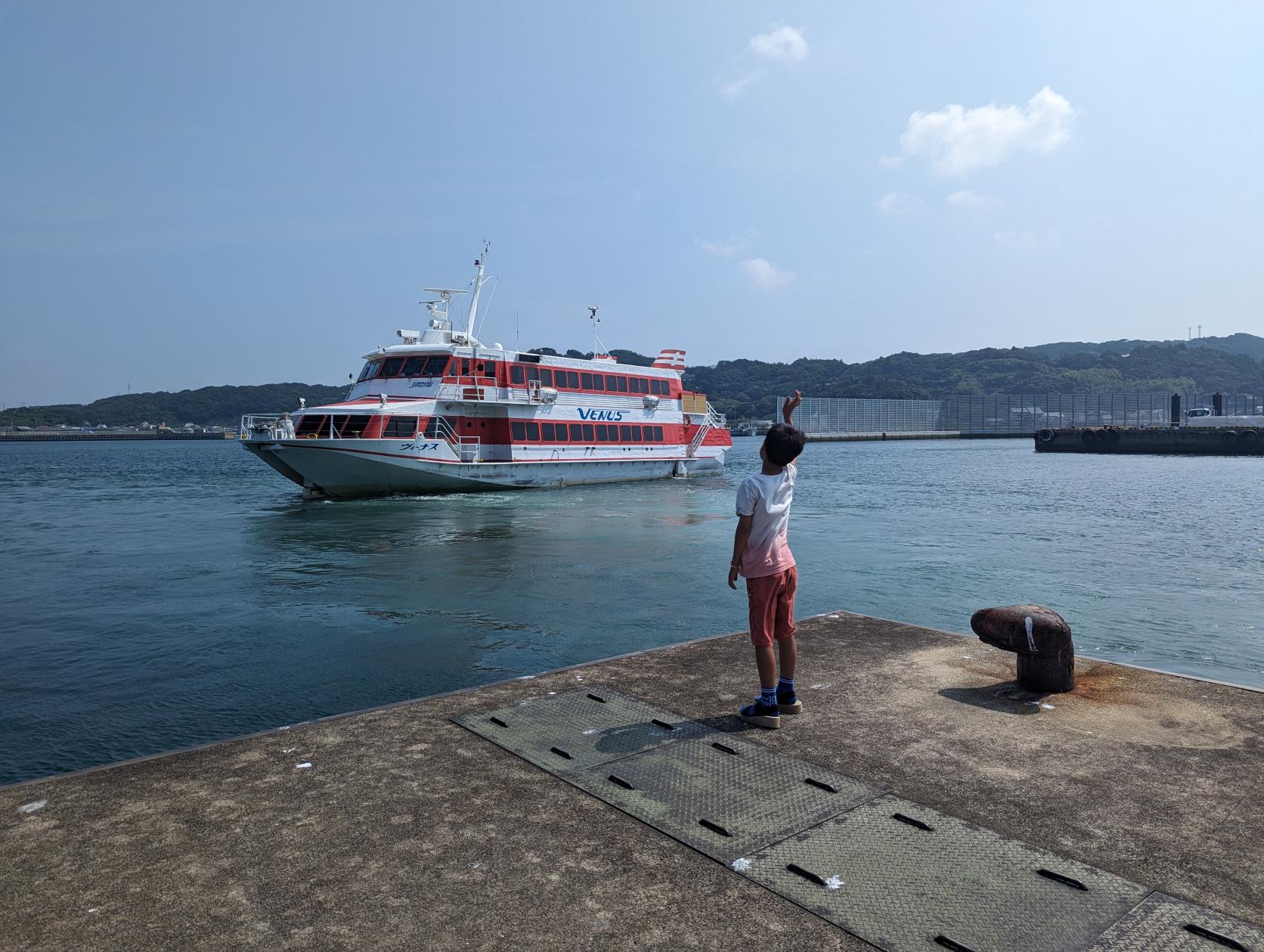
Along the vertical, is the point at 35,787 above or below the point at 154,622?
above

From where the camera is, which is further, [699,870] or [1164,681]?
[1164,681]

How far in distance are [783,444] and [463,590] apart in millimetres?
9745

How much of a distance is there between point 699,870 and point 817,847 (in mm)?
541

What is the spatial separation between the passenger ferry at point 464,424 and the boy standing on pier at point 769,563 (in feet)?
77.2

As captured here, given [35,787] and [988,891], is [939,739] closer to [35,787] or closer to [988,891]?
[988,891]

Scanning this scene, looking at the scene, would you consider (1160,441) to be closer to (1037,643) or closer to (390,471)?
(390,471)

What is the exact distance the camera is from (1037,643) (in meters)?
5.42

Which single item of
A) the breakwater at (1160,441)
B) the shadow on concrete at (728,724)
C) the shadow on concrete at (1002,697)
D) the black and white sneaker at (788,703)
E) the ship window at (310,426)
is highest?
the ship window at (310,426)

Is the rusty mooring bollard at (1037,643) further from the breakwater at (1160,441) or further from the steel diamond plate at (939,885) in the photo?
the breakwater at (1160,441)

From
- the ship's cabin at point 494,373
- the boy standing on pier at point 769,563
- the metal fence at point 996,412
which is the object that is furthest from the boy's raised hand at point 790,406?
the metal fence at point 996,412

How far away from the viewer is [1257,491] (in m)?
33.6

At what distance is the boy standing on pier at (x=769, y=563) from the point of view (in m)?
4.91

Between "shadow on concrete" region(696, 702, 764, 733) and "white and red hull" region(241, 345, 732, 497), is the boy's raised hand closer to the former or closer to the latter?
"shadow on concrete" region(696, 702, 764, 733)

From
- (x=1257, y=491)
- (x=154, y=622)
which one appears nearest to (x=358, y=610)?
(x=154, y=622)
